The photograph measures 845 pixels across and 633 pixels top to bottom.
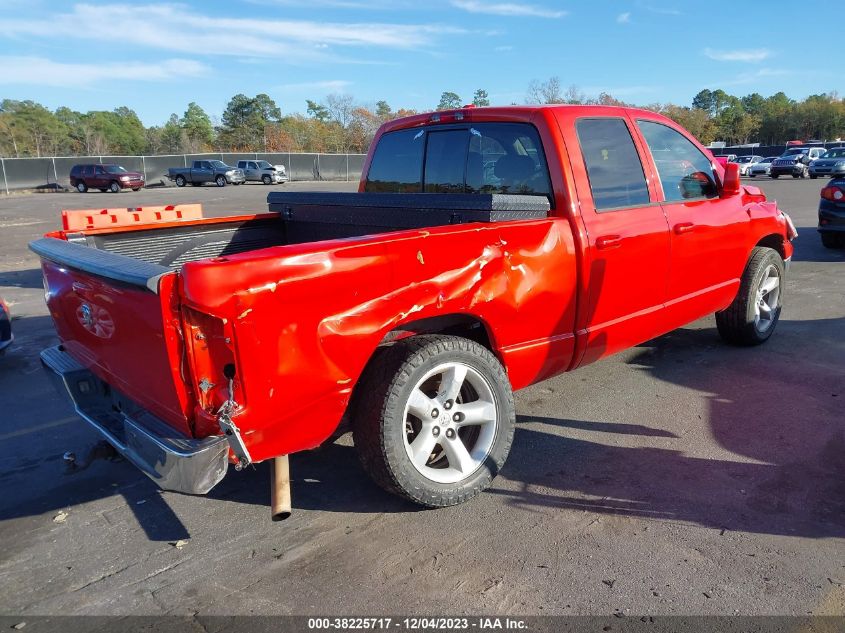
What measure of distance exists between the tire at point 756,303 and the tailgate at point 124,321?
4.51m

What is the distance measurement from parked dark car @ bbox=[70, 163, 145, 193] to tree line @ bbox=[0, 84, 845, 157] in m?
32.4

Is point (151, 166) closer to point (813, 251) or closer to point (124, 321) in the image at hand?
point (813, 251)

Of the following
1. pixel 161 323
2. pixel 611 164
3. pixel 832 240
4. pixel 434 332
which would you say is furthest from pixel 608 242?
pixel 832 240

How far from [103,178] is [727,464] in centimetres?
3932

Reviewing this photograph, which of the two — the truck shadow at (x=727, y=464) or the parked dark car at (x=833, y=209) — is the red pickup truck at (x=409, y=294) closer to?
the truck shadow at (x=727, y=464)

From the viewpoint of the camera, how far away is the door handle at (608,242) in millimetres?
3736

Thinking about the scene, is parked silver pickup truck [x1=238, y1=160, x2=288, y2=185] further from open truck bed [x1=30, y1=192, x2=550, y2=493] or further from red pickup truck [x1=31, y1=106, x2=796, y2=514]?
open truck bed [x1=30, y1=192, x2=550, y2=493]

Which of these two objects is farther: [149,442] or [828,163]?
[828,163]

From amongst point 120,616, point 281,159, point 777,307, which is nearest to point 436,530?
point 120,616

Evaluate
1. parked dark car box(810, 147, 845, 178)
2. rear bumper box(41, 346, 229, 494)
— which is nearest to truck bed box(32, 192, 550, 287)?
rear bumper box(41, 346, 229, 494)

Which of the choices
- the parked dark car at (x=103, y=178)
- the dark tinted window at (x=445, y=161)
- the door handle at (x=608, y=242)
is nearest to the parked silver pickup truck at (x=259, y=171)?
the parked dark car at (x=103, y=178)

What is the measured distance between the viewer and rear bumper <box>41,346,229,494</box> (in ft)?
8.12

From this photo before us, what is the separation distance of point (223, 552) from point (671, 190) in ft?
11.9

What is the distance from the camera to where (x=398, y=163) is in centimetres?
477
